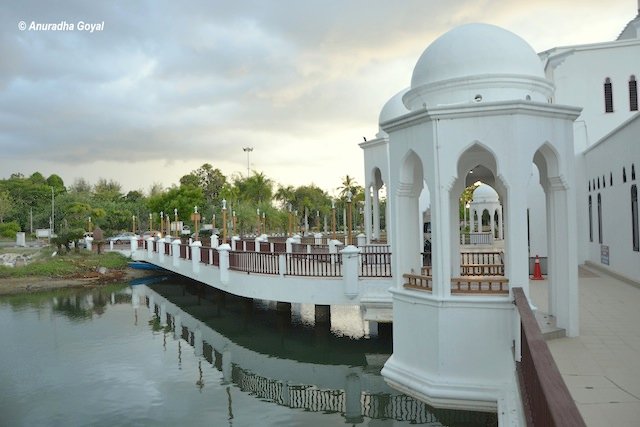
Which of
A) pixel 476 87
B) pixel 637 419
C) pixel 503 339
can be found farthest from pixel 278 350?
pixel 637 419

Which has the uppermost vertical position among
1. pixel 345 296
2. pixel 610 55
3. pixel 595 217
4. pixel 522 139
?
pixel 610 55

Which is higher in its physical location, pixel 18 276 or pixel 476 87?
pixel 476 87

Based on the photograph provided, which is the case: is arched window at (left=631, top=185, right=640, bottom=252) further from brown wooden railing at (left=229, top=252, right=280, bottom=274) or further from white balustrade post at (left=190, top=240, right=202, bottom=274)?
white balustrade post at (left=190, top=240, right=202, bottom=274)

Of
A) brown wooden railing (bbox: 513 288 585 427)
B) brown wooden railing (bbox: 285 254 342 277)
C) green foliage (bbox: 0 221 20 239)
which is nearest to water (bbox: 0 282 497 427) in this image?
brown wooden railing (bbox: 285 254 342 277)

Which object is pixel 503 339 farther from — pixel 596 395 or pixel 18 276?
pixel 18 276

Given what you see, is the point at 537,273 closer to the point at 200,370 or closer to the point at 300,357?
the point at 300,357

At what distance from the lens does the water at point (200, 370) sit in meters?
8.92

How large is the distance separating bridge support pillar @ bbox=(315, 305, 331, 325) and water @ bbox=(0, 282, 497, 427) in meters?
0.27

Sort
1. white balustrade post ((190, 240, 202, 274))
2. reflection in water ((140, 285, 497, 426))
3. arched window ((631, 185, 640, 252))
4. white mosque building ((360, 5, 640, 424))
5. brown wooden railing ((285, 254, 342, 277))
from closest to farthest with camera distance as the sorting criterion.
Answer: white mosque building ((360, 5, 640, 424)) → reflection in water ((140, 285, 497, 426)) → arched window ((631, 185, 640, 252)) → brown wooden railing ((285, 254, 342, 277)) → white balustrade post ((190, 240, 202, 274))

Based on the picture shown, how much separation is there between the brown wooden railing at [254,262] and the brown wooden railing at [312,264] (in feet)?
1.24

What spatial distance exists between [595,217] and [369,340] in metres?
8.20

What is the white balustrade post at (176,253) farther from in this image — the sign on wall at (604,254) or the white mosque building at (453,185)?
the sign on wall at (604,254)

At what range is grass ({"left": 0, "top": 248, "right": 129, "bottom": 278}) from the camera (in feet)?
87.0

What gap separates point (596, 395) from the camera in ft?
17.3
